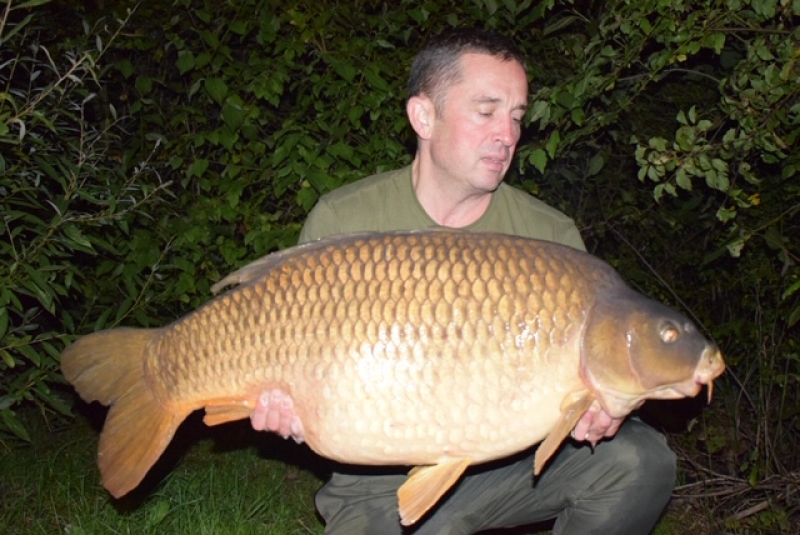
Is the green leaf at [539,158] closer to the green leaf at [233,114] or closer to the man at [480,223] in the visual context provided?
the man at [480,223]

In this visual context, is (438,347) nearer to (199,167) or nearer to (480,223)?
(480,223)

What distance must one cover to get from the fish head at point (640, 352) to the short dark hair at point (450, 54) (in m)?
0.80

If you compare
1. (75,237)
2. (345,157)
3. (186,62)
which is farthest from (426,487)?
(186,62)

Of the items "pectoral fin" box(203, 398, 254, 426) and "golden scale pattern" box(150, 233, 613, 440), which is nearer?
"golden scale pattern" box(150, 233, 613, 440)

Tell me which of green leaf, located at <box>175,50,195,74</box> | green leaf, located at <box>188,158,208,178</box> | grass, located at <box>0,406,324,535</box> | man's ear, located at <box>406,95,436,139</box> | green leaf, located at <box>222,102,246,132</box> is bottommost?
grass, located at <box>0,406,324,535</box>

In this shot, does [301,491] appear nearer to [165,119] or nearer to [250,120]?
[250,120]

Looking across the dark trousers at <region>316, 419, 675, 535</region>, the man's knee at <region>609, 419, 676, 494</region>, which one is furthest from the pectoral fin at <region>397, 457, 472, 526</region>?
the man's knee at <region>609, 419, 676, 494</region>

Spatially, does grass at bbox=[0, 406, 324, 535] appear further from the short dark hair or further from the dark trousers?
the short dark hair

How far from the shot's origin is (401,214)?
2.47m

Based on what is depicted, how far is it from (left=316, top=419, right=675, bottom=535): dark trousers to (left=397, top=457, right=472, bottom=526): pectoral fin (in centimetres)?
38

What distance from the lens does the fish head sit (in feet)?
6.08

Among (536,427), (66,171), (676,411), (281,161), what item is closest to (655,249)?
(676,411)

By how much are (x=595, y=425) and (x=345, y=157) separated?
1518 mm

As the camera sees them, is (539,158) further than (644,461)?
Yes
